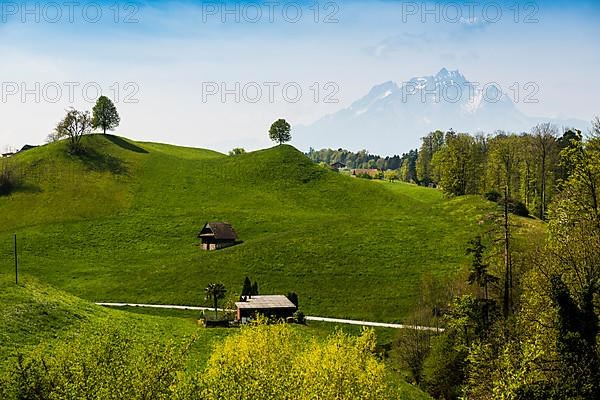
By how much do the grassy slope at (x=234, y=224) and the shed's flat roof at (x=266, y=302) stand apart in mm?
5927

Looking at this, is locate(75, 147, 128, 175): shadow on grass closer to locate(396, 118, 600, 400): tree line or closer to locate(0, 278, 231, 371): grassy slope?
locate(0, 278, 231, 371): grassy slope

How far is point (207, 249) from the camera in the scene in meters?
109

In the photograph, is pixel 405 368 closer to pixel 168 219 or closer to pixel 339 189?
pixel 168 219

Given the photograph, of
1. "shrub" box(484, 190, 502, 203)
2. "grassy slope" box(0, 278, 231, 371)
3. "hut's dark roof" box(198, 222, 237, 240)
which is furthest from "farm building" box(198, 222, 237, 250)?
"shrub" box(484, 190, 502, 203)

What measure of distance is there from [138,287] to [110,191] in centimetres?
5888

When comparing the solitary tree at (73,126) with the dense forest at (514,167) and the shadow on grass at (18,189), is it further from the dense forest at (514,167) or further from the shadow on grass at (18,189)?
the dense forest at (514,167)

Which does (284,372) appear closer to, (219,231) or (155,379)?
(155,379)

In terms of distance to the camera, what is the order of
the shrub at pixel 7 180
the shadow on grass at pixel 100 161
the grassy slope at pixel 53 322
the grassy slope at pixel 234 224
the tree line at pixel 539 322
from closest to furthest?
the tree line at pixel 539 322 → the grassy slope at pixel 53 322 → the grassy slope at pixel 234 224 → the shrub at pixel 7 180 → the shadow on grass at pixel 100 161

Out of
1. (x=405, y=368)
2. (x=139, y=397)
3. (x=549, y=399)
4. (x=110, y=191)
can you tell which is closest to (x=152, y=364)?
(x=139, y=397)

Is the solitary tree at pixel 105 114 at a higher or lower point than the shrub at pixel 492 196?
higher

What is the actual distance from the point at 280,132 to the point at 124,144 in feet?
168

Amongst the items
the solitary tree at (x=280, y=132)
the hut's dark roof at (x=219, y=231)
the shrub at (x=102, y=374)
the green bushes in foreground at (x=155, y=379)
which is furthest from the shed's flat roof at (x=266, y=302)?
the solitary tree at (x=280, y=132)

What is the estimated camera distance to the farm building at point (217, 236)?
108062 millimetres

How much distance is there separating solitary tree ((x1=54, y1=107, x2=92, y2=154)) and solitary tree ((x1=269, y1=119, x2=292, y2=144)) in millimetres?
57931
